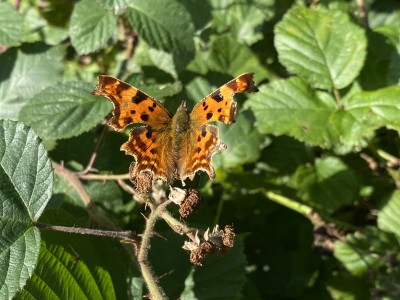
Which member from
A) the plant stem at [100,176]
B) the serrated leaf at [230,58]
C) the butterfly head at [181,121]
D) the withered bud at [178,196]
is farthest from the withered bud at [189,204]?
the serrated leaf at [230,58]

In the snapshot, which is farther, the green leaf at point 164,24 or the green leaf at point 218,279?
the green leaf at point 164,24

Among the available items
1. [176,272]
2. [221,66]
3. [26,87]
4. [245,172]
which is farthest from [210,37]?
[176,272]

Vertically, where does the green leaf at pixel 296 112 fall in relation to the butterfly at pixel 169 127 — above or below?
below

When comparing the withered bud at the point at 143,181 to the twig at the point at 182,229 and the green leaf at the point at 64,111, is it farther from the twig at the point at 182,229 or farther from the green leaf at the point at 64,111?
the green leaf at the point at 64,111

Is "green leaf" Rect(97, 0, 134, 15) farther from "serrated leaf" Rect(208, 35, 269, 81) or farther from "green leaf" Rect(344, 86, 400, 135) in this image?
"green leaf" Rect(344, 86, 400, 135)

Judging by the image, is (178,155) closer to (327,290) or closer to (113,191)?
(113,191)

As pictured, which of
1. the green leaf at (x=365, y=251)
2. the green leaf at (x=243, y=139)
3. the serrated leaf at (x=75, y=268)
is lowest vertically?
the green leaf at (x=365, y=251)

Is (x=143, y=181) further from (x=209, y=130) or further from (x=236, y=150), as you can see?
(x=236, y=150)

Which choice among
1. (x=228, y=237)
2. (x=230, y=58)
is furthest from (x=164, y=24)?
(x=228, y=237)
